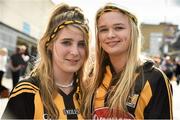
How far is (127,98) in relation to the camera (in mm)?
2480

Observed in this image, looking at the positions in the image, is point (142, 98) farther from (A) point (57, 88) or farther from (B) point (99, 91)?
(A) point (57, 88)

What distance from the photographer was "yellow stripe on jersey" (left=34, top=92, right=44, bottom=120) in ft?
7.59

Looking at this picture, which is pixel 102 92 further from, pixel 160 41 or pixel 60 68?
pixel 160 41

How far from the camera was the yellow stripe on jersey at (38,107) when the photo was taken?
2.31 meters

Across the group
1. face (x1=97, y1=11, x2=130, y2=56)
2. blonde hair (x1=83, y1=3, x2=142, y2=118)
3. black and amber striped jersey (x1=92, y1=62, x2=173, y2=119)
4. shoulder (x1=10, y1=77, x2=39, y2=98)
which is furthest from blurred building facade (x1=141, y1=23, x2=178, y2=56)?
shoulder (x1=10, y1=77, x2=39, y2=98)

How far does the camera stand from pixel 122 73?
2615 mm

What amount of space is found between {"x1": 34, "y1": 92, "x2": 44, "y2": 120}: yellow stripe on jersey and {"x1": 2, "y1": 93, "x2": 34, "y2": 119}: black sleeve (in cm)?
2

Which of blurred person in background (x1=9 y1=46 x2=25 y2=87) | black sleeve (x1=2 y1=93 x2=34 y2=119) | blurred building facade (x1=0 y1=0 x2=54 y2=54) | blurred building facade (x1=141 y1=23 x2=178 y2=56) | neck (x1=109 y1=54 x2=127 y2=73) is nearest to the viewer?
black sleeve (x1=2 y1=93 x2=34 y2=119)

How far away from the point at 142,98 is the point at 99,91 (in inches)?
13.6

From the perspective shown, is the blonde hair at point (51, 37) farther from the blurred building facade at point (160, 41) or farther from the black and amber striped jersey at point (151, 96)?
the blurred building facade at point (160, 41)

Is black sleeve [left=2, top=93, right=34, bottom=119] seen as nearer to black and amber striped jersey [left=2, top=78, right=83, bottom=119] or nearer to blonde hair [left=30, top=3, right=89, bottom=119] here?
black and amber striped jersey [left=2, top=78, right=83, bottom=119]

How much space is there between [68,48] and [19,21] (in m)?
20.1

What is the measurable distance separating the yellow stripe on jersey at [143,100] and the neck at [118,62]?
13.4 inches

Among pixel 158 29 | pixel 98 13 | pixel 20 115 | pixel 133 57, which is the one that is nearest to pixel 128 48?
pixel 133 57
